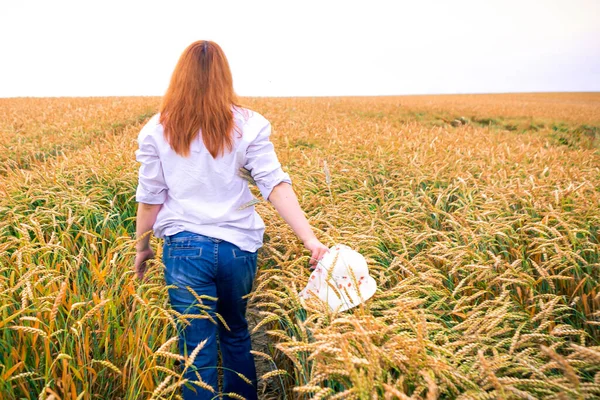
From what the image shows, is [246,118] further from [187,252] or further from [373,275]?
[373,275]

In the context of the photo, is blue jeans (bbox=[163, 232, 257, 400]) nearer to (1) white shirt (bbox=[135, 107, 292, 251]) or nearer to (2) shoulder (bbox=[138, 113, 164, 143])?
(1) white shirt (bbox=[135, 107, 292, 251])

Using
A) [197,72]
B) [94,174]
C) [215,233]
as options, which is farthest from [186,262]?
[94,174]

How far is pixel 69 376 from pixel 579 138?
1603 centimetres

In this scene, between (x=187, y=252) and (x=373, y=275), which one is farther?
(x=373, y=275)

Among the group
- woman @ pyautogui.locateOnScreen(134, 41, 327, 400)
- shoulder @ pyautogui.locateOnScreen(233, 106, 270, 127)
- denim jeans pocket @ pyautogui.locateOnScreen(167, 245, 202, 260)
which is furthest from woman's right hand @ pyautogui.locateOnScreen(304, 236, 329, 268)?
shoulder @ pyautogui.locateOnScreen(233, 106, 270, 127)

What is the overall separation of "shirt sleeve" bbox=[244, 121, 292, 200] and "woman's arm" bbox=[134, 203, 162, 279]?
2.01 feet

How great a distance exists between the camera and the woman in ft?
7.09

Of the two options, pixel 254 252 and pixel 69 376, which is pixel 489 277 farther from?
pixel 69 376

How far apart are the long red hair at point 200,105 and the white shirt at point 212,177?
6cm

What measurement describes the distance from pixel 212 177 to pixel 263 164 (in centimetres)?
27

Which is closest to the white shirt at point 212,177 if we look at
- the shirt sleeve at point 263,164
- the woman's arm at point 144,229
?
the shirt sleeve at point 263,164

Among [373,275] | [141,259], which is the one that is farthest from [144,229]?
[373,275]

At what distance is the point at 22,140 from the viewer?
906 centimetres

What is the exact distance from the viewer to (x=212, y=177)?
7.34 feet
